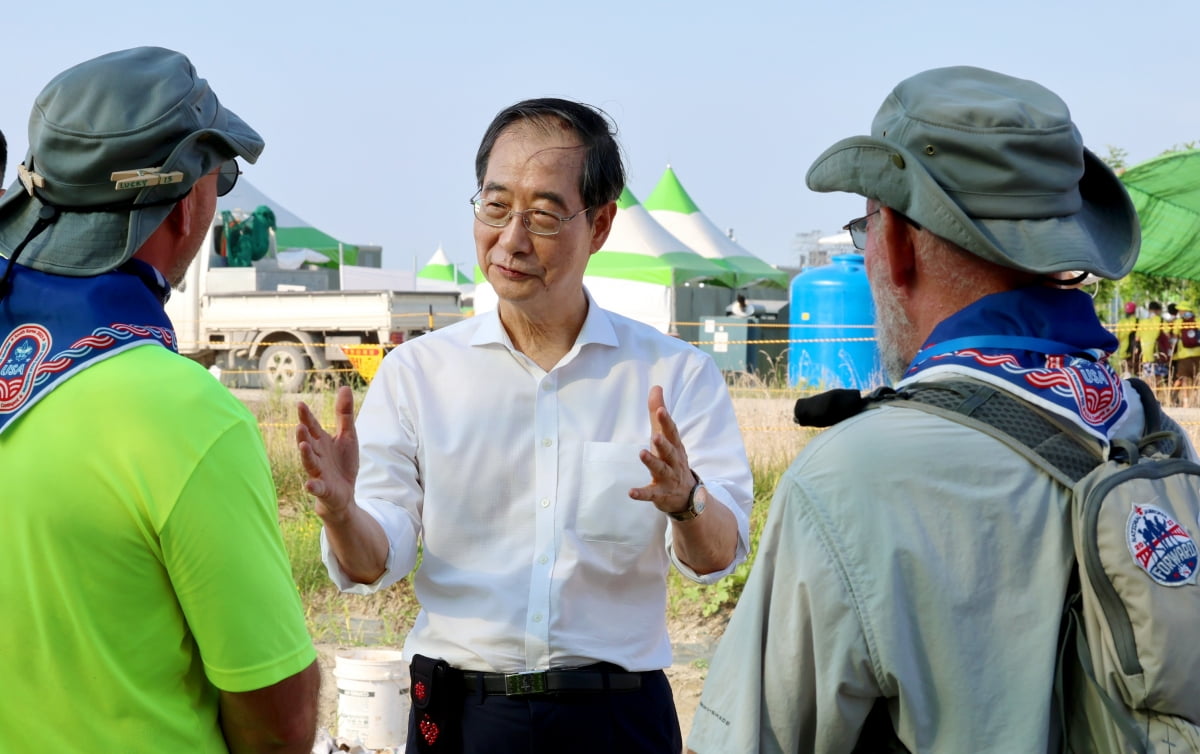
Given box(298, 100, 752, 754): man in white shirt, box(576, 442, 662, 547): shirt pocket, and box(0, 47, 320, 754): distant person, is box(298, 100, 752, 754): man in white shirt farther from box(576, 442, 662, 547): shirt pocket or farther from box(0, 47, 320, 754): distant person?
box(0, 47, 320, 754): distant person

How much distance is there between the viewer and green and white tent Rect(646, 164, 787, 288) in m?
27.7

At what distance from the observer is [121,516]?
1.73 metres

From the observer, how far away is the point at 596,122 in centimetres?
300

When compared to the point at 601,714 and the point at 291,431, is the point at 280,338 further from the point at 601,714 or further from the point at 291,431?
the point at 601,714

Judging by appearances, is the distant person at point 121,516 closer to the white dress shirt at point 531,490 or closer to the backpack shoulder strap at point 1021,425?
the white dress shirt at point 531,490

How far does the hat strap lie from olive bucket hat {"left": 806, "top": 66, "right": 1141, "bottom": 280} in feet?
4.06

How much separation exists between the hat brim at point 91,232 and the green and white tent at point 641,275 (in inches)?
859

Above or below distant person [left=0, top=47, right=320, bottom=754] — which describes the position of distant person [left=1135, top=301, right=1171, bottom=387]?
below

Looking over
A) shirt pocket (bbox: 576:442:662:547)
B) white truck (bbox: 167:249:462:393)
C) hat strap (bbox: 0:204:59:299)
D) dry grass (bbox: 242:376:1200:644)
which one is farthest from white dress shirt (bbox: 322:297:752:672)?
white truck (bbox: 167:249:462:393)

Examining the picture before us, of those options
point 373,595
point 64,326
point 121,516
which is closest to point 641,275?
point 373,595

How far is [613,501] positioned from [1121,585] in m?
1.41

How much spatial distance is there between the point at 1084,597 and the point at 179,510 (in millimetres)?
1193

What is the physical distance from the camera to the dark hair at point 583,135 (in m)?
2.94

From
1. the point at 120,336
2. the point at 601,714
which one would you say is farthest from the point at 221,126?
the point at 601,714
